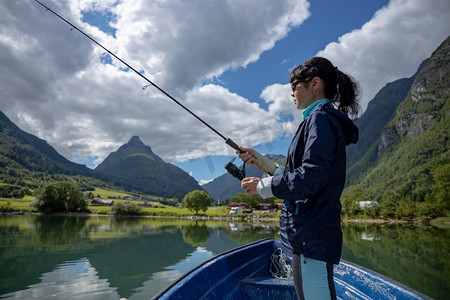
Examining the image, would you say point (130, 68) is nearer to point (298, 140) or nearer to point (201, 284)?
point (201, 284)

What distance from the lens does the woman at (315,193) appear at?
193 centimetres

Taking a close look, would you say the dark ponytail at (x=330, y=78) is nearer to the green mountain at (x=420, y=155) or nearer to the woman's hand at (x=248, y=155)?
the woman's hand at (x=248, y=155)

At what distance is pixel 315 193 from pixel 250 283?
400cm

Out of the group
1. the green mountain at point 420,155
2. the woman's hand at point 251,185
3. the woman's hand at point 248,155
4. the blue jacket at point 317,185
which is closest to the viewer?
the blue jacket at point 317,185

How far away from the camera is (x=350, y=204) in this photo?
7875 centimetres

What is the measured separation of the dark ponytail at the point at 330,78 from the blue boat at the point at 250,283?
2.97m

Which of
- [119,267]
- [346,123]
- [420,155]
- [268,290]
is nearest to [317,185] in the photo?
[346,123]

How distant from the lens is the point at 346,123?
2.20m

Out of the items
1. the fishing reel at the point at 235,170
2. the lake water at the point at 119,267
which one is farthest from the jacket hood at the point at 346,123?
the lake water at the point at 119,267

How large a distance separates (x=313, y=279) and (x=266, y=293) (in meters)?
3.46

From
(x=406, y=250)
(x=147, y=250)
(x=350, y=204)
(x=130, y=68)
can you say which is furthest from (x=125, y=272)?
(x=350, y=204)

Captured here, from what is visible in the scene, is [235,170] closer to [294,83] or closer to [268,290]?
[294,83]

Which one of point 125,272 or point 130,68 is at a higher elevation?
point 130,68

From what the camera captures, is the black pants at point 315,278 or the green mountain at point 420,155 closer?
the black pants at point 315,278
